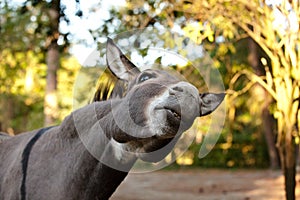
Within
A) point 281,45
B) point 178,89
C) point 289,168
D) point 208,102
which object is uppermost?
point 178,89

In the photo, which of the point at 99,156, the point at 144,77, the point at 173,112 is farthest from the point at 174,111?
the point at 99,156

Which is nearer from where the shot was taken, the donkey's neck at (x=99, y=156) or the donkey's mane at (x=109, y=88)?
the donkey's neck at (x=99, y=156)

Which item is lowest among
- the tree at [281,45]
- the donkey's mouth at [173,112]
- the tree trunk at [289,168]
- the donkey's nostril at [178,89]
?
the tree trunk at [289,168]

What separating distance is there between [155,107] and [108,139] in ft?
2.14

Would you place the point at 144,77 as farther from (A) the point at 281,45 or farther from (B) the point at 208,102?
(A) the point at 281,45

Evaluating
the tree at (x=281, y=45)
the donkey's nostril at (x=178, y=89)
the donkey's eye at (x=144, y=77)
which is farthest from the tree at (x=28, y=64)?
the donkey's nostril at (x=178, y=89)

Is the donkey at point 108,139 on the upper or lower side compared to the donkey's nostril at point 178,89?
lower

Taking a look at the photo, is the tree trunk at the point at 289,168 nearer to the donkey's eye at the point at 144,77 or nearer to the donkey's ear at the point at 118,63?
the donkey's ear at the point at 118,63

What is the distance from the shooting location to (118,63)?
346 centimetres

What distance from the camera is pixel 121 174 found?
11.5 ft

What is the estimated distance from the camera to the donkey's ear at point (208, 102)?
2990 mm

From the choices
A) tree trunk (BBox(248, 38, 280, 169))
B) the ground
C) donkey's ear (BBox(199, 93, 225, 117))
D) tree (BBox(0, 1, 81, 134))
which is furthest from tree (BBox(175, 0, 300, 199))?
tree trunk (BBox(248, 38, 280, 169))

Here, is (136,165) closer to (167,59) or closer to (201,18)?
(167,59)

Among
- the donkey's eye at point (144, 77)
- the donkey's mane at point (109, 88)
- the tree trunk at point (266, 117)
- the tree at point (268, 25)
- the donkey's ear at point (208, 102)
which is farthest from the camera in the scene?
the tree trunk at point (266, 117)
